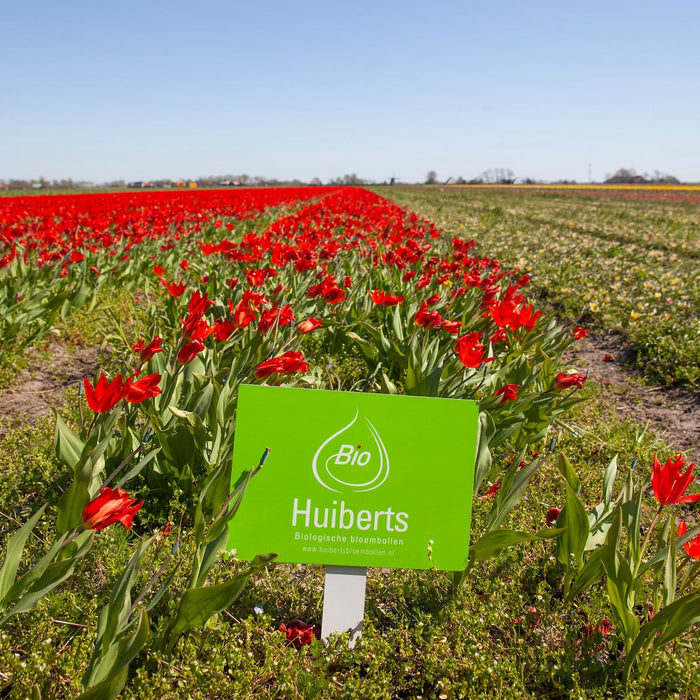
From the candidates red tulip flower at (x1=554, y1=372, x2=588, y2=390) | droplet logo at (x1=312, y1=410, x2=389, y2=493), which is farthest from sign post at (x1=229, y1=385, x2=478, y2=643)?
red tulip flower at (x1=554, y1=372, x2=588, y2=390)

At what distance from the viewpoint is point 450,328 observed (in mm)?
2729

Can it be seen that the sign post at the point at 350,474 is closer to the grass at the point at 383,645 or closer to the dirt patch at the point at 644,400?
→ the grass at the point at 383,645

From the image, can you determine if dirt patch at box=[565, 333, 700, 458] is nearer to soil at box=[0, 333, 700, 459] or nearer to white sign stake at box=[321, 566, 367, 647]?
soil at box=[0, 333, 700, 459]

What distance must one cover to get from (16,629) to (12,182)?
2525 inches

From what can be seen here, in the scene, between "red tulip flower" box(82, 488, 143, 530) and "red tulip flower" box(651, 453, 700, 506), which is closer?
"red tulip flower" box(82, 488, 143, 530)

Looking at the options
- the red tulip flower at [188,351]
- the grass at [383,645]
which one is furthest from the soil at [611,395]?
the red tulip flower at [188,351]


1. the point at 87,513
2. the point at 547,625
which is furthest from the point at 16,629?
the point at 547,625

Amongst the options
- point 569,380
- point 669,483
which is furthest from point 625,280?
point 669,483

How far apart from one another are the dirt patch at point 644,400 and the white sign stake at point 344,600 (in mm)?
2146

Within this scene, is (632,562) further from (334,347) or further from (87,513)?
(334,347)

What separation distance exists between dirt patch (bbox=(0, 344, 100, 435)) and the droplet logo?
6.83 ft

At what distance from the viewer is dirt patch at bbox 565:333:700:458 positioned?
3541 mm

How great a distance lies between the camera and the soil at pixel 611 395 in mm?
3426

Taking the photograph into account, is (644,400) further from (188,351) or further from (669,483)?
(188,351)
